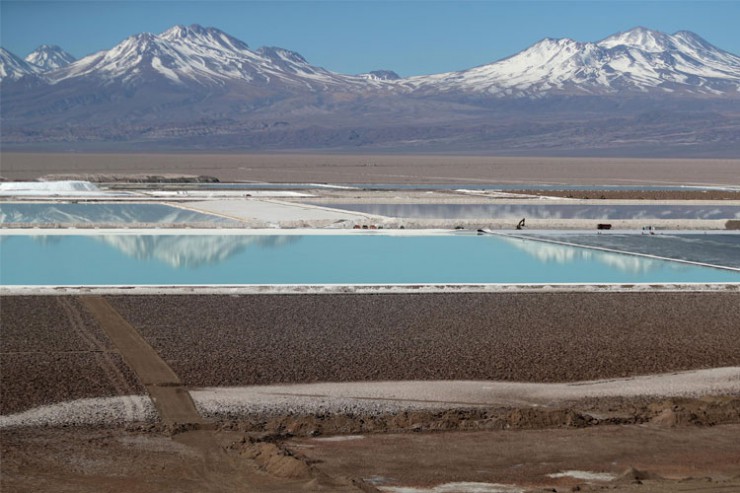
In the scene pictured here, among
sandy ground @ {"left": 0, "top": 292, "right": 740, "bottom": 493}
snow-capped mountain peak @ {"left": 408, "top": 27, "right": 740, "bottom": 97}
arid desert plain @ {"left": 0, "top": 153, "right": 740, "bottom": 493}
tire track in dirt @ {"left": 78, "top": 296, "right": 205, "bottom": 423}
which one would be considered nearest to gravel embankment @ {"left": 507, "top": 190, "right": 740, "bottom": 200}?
arid desert plain @ {"left": 0, "top": 153, "right": 740, "bottom": 493}

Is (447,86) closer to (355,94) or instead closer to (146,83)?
(355,94)

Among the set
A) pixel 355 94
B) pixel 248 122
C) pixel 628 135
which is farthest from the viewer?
pixel 355 94

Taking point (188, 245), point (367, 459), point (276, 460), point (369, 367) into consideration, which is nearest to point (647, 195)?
point (188, 245)

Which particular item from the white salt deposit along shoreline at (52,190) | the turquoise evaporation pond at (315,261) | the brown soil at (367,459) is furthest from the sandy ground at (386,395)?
the white salt deposit along shoreline at (52,190)

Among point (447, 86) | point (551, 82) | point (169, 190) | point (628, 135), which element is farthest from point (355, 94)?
point (169, 190)

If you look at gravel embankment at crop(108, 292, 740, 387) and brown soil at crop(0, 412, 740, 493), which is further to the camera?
gravel embankment at crop(108, 292, 740, 387)

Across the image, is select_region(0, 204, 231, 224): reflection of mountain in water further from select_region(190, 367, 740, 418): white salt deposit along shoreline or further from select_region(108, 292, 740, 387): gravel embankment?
select_region(190, 367, 740, 418): white salt deposit along shoreline
